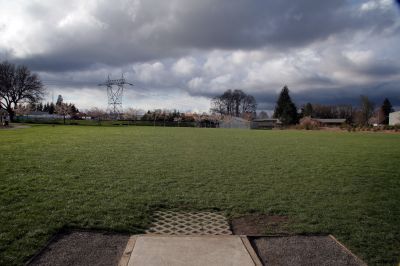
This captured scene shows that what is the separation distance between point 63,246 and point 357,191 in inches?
277

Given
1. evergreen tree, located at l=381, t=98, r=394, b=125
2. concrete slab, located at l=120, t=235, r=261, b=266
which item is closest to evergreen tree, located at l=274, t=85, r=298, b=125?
evergreen tree, located at l=381, t=98, r=394, b=125

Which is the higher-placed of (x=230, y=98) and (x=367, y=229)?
(x=230, y=98)

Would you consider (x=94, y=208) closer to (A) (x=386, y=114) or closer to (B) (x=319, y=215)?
(B) (x=319, y=215)

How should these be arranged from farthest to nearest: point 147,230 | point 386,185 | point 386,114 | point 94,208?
1. point 386,114
2. point 386,185
3. point 94,208
4. point 147,230

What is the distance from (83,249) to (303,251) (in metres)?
3.00

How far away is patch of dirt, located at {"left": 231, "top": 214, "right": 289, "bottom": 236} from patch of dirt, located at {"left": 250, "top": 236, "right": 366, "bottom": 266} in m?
0.33

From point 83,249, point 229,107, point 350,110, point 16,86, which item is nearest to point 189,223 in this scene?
point 83,249

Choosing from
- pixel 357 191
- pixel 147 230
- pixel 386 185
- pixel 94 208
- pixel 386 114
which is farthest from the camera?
pixel 386 114

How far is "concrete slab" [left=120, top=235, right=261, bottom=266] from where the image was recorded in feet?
13.1

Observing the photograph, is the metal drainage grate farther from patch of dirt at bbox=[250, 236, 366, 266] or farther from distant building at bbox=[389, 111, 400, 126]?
distant building at bbox=[389, 111, 400, 126]

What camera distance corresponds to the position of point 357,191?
27.3 ft

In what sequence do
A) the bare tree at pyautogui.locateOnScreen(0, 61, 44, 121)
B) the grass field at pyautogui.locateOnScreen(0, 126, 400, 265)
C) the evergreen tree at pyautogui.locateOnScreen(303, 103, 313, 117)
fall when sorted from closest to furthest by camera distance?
the grass field at pyautogui.locateOnScreen(0, 126, 400, 265) → the bare tree at pyautogui.locateOnScreen(0, 61, 44, 121) → the evergreen tree at pyautogui.locateOnScreen(303, 103, 313, 117)

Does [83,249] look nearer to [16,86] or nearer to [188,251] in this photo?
[188,251]

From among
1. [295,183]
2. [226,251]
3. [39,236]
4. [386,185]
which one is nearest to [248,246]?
[226,251]
